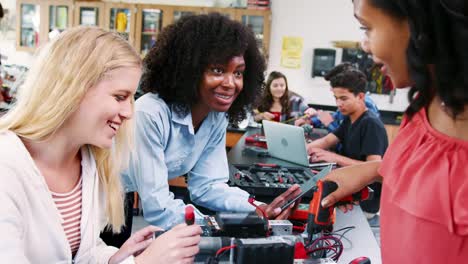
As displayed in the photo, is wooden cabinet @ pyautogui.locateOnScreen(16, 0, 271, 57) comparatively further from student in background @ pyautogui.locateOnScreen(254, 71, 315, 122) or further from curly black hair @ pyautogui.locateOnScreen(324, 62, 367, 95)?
curly black hair @ pyautogui.locateOnScreen(324, 62, 367, 95)

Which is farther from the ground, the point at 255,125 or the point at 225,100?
the point at 225,100

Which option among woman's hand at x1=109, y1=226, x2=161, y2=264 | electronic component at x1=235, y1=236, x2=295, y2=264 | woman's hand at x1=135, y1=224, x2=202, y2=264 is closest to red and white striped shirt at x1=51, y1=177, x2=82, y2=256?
woman's hand at x1=109, y1=226, x2=161, y2=264

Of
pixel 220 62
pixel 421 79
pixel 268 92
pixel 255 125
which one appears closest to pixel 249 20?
pixel 268 92

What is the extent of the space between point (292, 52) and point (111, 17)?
229 cm

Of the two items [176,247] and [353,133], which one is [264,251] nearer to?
[176,247]

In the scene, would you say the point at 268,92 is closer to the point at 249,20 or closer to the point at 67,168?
the point at 249,20

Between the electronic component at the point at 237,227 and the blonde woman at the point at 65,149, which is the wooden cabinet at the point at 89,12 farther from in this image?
the electronic component at the point at 237,227

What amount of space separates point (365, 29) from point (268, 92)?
3530mm

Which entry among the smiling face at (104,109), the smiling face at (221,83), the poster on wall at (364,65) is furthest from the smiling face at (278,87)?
the smiling face at (104,109)

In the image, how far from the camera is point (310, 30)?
541 centimetres

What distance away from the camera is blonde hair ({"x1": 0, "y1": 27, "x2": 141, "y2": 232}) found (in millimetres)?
983

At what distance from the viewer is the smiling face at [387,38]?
2.38ft

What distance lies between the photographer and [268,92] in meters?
4.32

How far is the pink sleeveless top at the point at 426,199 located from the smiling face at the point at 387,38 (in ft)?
0.41
